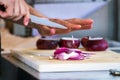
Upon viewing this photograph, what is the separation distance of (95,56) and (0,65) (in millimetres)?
386

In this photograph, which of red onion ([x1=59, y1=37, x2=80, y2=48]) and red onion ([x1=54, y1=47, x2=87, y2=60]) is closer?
red onion ([x1=54, y1=47, x2=87, y2=60])

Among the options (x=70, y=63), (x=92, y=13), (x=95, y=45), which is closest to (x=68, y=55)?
(x=70, y=63)

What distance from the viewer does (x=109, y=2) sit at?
6.48 ft

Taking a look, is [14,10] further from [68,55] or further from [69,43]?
[69,43]

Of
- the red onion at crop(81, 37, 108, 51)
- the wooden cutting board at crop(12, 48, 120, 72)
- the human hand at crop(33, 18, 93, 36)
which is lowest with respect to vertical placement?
the wooden cutting board at crop(12, 48, 120, 72)

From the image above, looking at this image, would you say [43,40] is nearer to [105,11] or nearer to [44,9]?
[44,9]

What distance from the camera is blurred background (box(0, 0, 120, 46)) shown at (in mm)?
1856

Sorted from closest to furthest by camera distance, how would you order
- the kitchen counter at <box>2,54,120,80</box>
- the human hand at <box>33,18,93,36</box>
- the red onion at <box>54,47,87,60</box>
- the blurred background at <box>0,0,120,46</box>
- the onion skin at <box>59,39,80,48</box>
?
the kitchen counter at <box>2,54,120,80</box>
the red onion at <box>54,47,87,60</box>
the human hand at <box>33,18,93,36</box>
the onion skin at <box>59,39,80,48</box>
the blurred background at <box>0,0,120,46</box>

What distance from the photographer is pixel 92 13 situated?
1.95m

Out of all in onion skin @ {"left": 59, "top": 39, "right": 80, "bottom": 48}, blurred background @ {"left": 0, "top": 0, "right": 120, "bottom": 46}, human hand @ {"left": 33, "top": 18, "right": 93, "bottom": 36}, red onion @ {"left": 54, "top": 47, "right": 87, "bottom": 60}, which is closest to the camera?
red onion @ {"left": 54, "top": 47, "right": 87, "bottom": 60}

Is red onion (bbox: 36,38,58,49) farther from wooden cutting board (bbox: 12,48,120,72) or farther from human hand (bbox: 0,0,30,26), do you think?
human hand (bbox: 0,0,30,26)

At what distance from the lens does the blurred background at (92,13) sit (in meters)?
1.86

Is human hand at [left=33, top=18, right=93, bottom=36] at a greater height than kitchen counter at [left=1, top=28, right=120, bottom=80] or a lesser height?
greater

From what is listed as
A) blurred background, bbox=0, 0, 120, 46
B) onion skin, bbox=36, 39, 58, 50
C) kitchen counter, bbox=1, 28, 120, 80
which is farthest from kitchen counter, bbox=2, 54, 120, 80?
blurred background, bbox=0, 0, 120, 46
